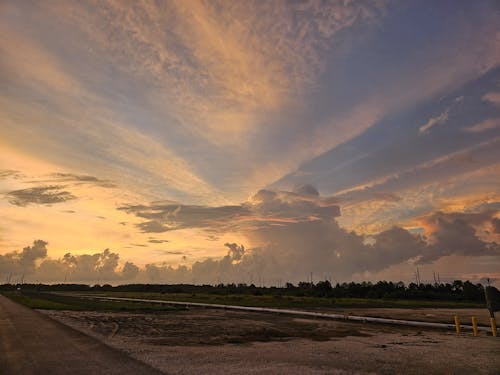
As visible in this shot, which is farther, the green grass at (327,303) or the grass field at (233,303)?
the green grass at (327,303)

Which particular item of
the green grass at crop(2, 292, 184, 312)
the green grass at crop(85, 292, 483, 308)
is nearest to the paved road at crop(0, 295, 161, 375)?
the green grass at crop(2, 292, 184, 312)

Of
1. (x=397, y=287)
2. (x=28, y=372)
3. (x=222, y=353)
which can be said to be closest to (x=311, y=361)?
(x=222, y=353)

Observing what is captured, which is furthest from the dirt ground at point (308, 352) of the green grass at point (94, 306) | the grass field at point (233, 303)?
the grass field at point (233, 303)

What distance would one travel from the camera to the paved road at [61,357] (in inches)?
545

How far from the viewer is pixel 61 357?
16312 mm

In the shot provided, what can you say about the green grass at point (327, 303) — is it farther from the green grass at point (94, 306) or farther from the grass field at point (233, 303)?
the green grass at point (94, 306)

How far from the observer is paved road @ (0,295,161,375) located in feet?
45.4

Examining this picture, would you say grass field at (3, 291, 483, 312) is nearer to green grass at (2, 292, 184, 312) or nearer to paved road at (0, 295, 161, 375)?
green grass at (2, 292, 184, 312)

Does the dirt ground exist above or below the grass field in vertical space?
below

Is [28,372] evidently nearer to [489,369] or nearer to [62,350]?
[62,350]

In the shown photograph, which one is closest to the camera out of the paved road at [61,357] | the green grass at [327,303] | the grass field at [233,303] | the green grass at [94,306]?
the paved road at [61,357]

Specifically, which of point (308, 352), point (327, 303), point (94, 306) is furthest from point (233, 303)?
point (308, 352)

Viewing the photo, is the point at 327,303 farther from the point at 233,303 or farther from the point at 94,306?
the point at 94,306

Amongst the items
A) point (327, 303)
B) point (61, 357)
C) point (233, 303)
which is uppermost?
point (327, 303)
